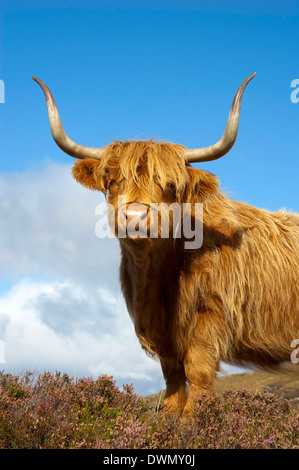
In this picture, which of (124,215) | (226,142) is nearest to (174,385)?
(124,215)

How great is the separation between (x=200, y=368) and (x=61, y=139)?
2601mm

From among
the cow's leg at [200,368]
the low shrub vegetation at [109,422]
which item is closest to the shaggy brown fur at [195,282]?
the cow's leg at [200,368]

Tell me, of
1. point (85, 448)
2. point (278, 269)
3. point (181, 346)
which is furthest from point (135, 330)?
point (85, 448)

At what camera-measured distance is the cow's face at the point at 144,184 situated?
3.91 meters

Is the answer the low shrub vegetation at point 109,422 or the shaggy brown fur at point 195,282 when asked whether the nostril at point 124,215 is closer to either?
the shaggy brown fur at point 195,282

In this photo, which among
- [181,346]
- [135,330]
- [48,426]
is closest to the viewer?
[48,426]

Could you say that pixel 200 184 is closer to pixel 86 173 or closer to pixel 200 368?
pixel 86 173

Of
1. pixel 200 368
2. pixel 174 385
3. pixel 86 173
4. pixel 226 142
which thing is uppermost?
pixel 226 142

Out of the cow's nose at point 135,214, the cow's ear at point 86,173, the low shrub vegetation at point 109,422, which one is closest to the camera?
the low shrub vegetation at point 109,422

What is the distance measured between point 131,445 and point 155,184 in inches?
85.7

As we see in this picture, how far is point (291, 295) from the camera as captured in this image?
511 cm

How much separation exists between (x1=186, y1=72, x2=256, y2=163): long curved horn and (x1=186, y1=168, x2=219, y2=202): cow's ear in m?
0.19

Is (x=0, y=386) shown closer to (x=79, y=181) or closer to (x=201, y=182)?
(x=79, y=181)

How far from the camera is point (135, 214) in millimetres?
3791
